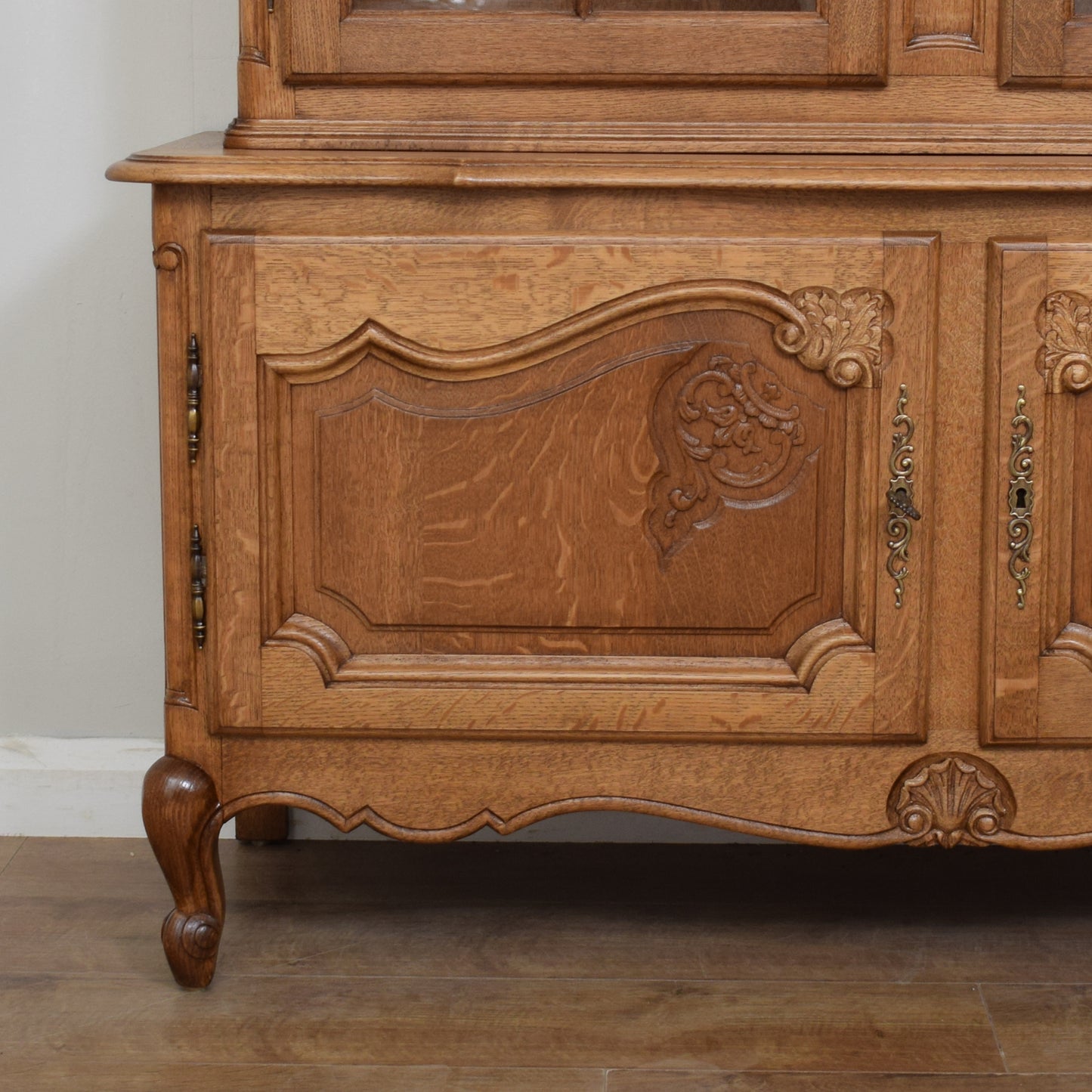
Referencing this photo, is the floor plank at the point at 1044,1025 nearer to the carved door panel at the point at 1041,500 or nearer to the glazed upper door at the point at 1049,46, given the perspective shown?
the carved door panel at the point at 1041,500

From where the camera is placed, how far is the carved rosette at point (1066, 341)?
1.34m

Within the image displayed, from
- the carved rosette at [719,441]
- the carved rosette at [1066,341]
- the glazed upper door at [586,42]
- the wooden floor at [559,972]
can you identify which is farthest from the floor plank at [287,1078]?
the glazed upper door at [586,42]

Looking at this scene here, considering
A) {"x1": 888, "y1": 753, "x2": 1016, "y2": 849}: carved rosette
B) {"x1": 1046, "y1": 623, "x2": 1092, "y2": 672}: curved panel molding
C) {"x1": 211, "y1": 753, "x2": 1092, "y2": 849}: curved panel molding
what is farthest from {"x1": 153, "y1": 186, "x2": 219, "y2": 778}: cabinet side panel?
{"x1": 1046, "y1": 623, "x2": 1092, "y2": 672}: curved panel molding

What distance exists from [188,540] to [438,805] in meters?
0.35

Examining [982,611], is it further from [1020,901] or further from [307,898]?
[307,898]

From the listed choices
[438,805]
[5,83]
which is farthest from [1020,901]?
[5,83]

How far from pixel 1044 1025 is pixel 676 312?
2.56ft

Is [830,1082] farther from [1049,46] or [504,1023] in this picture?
[1049,46]

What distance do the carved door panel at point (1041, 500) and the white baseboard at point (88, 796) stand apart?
0.63 m

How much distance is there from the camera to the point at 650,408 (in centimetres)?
137

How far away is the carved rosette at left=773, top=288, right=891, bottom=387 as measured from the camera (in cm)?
134

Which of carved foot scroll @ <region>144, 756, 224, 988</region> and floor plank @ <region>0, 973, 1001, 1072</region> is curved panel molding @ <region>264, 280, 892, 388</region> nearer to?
carved foot scroll @ <region>144, 756, 224, 988</region>

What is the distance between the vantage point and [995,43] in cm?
136

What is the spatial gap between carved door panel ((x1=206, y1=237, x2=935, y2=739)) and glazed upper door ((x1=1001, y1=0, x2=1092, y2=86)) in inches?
7.8
